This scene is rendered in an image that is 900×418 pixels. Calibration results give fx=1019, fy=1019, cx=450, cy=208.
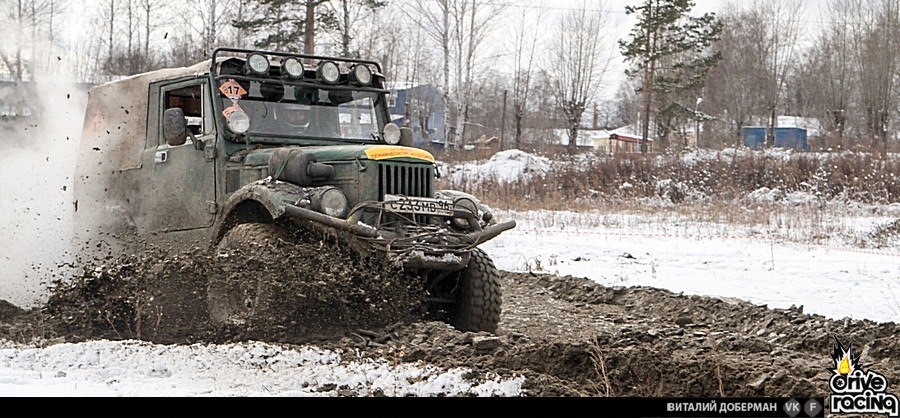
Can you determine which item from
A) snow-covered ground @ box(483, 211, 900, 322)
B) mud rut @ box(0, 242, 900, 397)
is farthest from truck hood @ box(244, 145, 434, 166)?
snow-covered ground @ box(483, 211, 900, 322)

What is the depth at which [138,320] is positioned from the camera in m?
7.66

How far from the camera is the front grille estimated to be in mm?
7840

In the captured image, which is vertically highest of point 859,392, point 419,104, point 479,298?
point 419,104

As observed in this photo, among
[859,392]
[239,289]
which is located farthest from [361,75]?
[859,392]

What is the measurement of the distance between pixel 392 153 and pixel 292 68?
1416mm

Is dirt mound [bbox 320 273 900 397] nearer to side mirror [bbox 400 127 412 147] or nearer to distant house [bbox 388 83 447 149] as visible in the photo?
side mirror [bbox 400 127 412 147]

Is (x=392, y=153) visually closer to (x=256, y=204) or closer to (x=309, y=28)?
(x=256, y=204)

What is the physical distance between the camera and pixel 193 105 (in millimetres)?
8789

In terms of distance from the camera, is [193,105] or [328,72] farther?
[328,72]

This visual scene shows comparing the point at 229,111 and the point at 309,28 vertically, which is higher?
the point at 309,28

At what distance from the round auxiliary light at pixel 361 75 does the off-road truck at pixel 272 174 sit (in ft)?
0.04

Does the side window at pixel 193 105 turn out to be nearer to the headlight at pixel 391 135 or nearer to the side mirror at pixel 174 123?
the side mirror at pixel 174 123

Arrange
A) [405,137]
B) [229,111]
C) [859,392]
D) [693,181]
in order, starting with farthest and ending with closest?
1. [693,181]
2. [405,137]
3. [229,111]
4. [859,392]

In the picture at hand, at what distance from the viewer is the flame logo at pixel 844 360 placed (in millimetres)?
6609
